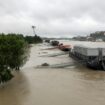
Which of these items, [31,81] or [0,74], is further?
[31,81]

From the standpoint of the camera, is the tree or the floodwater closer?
the floodwater

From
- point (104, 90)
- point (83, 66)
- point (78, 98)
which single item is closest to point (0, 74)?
point (78, 98)

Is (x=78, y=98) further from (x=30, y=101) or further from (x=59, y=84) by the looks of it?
(x=59, y=84)

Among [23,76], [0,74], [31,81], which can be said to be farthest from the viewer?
[23,76]

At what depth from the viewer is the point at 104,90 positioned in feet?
81.8

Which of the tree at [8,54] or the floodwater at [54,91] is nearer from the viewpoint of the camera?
the floodwater at [54,91]

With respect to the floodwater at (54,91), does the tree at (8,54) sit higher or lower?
higher

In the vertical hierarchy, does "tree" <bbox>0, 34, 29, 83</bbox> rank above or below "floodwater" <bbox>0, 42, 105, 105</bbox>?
above

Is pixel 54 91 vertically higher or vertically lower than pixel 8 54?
lower

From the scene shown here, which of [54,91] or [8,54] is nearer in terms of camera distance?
[54,91]

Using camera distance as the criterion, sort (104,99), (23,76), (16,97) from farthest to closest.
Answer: (23,76) < (16,97) < (104,99)

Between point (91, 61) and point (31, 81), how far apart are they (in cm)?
1276

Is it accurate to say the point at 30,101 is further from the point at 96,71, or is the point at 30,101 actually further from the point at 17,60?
the point at 96,71

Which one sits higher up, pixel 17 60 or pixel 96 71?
pixel 17 60
